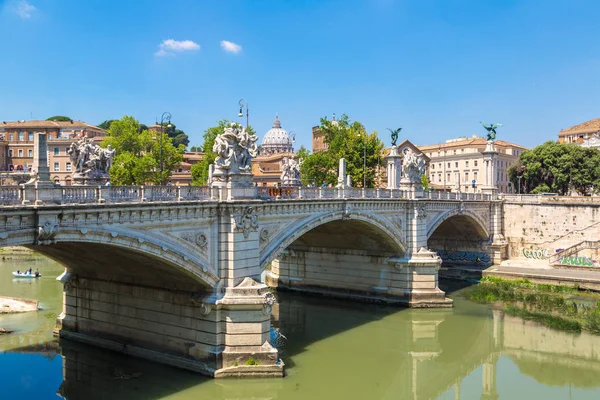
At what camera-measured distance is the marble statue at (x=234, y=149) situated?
20984 millimetres

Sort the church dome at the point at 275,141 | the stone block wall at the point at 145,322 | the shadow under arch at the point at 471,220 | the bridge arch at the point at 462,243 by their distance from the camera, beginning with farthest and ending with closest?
the church dome at the point at 275,141 → the bridge arch at the point at 462,243 → the shadow under arch at the point at 471,220 → the stone block wall at the point at 145,322

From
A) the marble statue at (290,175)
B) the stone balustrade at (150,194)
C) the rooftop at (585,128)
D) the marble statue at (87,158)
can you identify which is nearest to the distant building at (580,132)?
the rooftop at (585,128)

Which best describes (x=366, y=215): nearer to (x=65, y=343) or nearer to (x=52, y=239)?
(x=65, y=343)

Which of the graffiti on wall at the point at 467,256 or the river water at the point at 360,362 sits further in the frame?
the graffiti on wall at the point at 467,256

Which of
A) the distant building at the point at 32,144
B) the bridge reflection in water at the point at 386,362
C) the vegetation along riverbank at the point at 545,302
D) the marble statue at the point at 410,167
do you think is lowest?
the bridge reflection in water at the point at 386,362

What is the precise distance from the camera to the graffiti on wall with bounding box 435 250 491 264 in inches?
1805

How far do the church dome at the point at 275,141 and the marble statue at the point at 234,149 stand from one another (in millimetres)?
115443

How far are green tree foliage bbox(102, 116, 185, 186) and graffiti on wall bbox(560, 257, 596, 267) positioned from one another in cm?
3025

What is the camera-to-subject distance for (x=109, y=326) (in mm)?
23766

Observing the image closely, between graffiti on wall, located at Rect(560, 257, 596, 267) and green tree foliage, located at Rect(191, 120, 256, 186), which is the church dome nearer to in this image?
green tree foliage, located at Rect(191, 120, 256, 186)

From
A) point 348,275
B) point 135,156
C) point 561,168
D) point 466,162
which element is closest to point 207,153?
point 135,156

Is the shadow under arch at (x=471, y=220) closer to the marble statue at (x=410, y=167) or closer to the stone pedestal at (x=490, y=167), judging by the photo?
the stone pedestal at (x=490, y=167)

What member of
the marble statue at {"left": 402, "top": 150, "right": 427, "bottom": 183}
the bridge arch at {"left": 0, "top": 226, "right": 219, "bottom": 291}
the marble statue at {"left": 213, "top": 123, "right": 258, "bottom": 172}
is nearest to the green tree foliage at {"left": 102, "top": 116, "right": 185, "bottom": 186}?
the marble statue at {"left": 402, "top": 150, "right": 427, "bottom": 183}

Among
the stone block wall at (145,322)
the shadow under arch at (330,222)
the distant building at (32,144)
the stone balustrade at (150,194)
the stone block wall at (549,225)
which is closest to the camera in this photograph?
the stone balustrade at (150,194)
